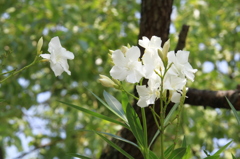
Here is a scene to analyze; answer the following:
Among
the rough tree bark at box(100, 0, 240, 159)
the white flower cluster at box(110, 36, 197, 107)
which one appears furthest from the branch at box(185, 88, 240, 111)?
the white flower cluster at box(110, 36, 197, 107)

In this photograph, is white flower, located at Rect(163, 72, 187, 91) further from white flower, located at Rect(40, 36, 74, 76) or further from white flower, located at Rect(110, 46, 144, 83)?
white flower, located at Rect(40, 36, 74, 76)

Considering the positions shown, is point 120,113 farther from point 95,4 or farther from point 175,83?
point 95,4

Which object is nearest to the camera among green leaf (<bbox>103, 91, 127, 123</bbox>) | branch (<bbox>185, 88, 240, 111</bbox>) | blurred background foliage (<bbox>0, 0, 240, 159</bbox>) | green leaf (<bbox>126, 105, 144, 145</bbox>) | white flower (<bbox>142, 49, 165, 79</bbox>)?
white flower (<bbox>142, 49, 165, 79</bbox>)

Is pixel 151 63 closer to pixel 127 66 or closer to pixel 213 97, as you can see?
pixel 127 66

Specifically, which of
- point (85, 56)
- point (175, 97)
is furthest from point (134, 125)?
point (85, 56)

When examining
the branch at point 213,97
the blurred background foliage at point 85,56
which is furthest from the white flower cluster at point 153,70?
the blurred background foliage at point 85,56
